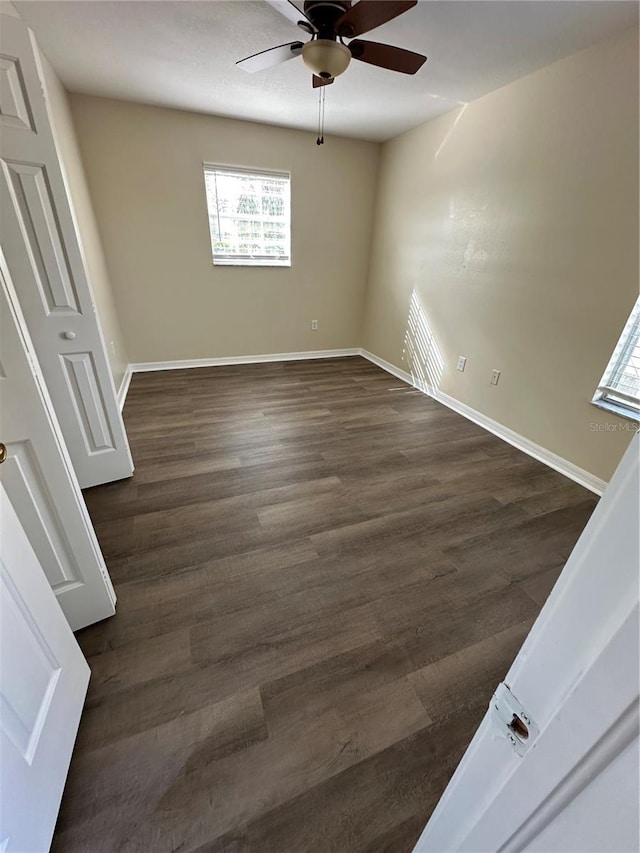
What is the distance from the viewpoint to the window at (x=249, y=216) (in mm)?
3627

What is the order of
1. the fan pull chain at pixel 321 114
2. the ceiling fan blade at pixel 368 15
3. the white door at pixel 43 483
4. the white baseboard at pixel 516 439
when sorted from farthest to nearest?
the fan pull chain at pixel 321 114, the white baseboard at pixel 516 439, the ceiling fan blade at pixel 368 15, the white door at pixel 43 483

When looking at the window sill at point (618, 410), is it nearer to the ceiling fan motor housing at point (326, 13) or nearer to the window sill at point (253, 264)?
the ceiling fan motor housing at point (326, 13)

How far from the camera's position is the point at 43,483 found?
113 cm

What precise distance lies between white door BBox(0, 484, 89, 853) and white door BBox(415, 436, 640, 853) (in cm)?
92

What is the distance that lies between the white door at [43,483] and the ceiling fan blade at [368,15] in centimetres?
171

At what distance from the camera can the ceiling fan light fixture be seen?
1634 mm

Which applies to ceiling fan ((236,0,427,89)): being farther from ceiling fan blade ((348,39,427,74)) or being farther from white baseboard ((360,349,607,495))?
white baseboard ((360,349,607,495))

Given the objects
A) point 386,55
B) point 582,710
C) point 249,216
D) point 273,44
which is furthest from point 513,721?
point 249,216

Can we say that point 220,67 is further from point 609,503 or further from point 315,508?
point 609,503

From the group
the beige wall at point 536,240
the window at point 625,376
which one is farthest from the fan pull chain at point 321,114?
the window at point 625,376

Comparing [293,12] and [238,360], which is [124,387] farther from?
[293,12]

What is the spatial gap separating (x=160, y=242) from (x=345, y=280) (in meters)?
2.14

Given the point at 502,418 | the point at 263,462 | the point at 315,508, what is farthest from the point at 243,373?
the point at 502,418

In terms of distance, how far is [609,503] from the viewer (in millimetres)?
308
